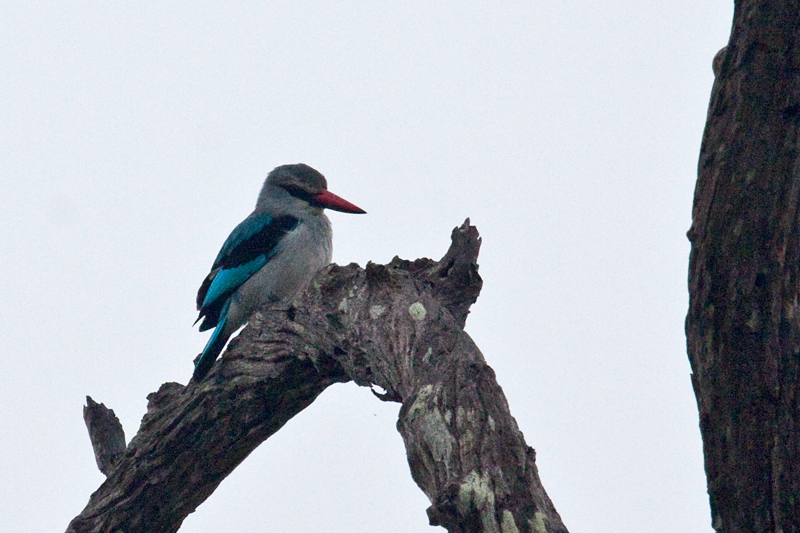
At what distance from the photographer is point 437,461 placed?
2502 millimetres

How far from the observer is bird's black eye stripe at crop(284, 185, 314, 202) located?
651 cm

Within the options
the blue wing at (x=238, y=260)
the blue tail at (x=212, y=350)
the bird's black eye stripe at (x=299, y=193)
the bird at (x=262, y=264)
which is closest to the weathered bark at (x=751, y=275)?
the blue tail at (x=212, y=350)

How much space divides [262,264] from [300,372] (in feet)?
7.06

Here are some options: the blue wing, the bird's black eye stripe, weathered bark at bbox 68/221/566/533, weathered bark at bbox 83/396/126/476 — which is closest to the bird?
the blue wing

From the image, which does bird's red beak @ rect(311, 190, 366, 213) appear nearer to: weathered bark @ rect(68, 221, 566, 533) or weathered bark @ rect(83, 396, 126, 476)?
weathered bark @ rect(68, 221, 566, 533)

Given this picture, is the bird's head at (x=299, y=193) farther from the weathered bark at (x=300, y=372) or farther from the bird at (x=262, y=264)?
the weathered bark at (x=300, y=372)

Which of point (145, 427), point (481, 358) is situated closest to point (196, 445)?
point (145, 427)

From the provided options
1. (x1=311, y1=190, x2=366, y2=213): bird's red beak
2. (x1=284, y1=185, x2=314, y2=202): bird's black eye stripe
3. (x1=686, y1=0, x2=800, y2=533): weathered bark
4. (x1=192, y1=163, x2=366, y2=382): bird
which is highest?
(x1=284, y1=185, x2=314, y2=202): bird's black eye stripe

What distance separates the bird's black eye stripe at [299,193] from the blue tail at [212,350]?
42.3 inches

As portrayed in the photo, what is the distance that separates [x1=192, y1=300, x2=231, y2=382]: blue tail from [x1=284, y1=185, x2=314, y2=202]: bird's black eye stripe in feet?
3.53

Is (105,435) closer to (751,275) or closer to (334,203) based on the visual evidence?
(334,203)

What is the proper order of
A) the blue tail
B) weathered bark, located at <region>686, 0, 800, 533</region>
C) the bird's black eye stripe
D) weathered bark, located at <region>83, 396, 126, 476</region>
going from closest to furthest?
weathered bark, located at <region>686, 0, 800, 533</region> < weathered bark, located at <region>83, 396, 126, 476</region> < the blue tail < the bird's black eye stripe

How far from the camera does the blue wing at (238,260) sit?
19.0ft

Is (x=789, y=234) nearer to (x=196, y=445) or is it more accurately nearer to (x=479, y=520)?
(x=479, y=520)
